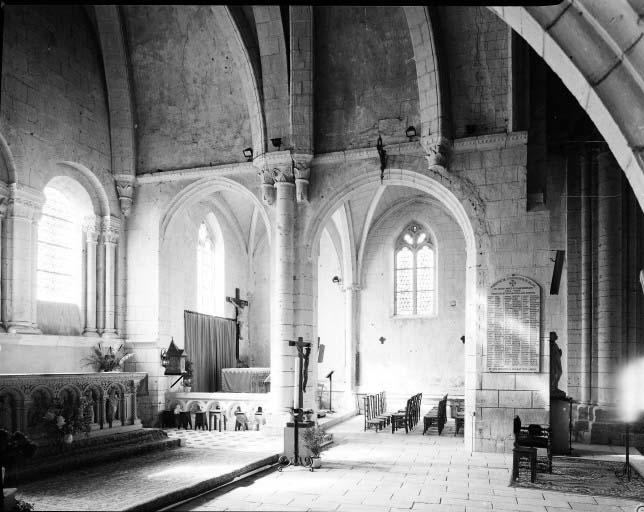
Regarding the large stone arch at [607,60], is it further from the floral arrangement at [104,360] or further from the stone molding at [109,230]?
the stone molding at [109,230]

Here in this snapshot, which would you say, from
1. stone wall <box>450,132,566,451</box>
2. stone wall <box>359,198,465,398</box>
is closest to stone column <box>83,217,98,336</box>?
stone wall <box>450,132,566,451</box>

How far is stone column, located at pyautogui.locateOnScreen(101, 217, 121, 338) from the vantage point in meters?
13.6

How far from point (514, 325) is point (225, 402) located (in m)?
6.18

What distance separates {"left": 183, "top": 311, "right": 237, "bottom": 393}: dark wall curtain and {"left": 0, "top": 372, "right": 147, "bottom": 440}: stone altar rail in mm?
5072

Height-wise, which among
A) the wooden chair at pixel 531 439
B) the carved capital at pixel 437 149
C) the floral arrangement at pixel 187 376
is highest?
the carved capital at pixel 437 149

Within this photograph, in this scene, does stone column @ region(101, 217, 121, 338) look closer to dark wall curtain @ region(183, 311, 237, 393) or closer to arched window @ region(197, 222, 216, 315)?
dark wall curtain @ region(183, 311, 237, 393)

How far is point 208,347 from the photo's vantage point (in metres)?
17.4

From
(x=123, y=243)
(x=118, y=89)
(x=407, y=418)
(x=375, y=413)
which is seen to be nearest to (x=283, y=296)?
(x=407, y=418)

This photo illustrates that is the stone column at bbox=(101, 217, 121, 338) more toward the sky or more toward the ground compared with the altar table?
more toward the sky

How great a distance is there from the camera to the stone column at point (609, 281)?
1356cm

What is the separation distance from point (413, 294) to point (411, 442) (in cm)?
708

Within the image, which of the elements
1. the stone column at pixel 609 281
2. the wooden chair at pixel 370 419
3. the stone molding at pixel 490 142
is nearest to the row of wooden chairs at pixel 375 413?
the wooden chair at pixel 370 419

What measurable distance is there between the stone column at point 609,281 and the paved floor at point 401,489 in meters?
3.95

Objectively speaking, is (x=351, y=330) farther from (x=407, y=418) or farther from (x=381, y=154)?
(x=381, y=154)
